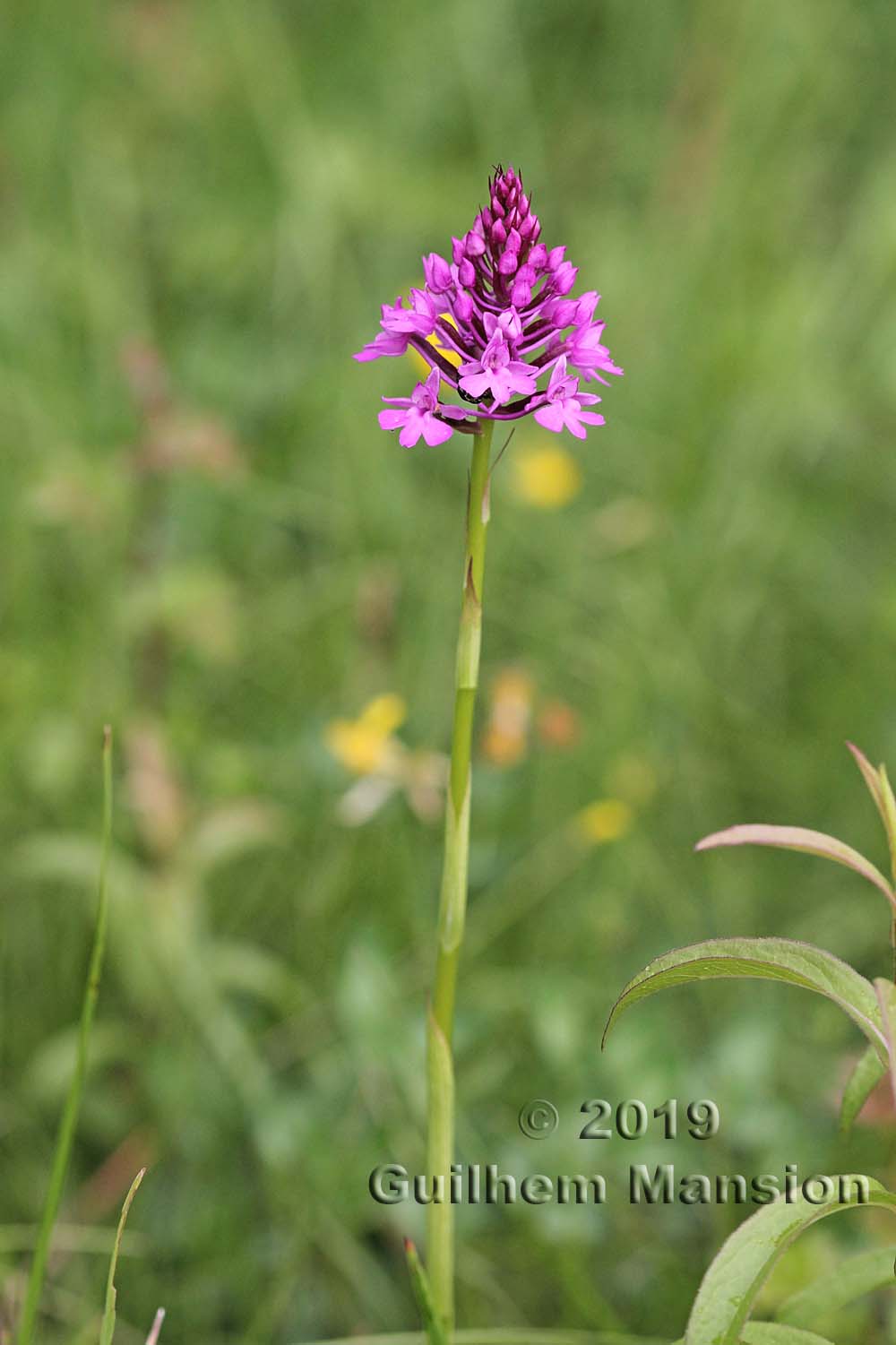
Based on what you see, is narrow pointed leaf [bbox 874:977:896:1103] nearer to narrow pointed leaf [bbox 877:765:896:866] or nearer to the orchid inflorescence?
narrow pointed leaf [bbox 877:765:896:866]

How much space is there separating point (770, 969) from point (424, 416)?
535mm

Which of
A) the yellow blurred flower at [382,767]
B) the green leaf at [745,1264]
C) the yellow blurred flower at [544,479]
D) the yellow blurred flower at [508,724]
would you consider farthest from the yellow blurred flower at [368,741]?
the green leaf at [745,1264]

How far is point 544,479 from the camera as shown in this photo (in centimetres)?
272

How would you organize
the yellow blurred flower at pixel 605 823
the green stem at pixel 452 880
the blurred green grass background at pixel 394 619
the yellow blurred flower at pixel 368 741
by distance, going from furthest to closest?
1. the yellow blurred flower at pixel 605 823
2. the yellow blurred flower at pixel 368 741
3. the blurred green grass background at pixel 394 619
4. the green stem at pixel 452 880

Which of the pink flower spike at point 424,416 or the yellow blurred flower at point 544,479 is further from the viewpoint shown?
the yellow blurred flower at point 544,479

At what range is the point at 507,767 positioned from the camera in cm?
229

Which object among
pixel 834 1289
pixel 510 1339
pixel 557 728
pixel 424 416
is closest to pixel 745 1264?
pixel 834 1289

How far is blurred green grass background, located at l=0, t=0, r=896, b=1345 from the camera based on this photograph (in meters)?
1.78

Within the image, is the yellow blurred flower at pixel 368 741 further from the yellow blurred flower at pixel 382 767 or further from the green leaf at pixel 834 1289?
the green leaf at pixel 834 1289

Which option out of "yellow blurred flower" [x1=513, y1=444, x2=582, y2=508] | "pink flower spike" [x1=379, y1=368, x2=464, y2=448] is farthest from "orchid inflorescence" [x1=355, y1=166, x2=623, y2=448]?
"yellow blurred flower" [x1=513, y1=444, x2=582, y2=508]

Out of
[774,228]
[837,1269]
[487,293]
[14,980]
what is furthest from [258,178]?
[837,1269]

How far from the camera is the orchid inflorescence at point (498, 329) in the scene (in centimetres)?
103

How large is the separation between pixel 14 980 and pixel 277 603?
95 cm

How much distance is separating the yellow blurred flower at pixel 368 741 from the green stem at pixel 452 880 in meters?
0.85
